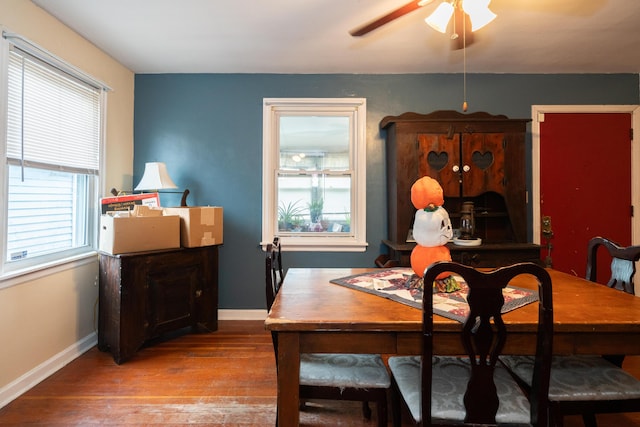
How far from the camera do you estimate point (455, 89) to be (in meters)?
3.20

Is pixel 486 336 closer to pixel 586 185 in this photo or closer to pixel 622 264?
pixel 622 264

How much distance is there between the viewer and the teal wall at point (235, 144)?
3224mm

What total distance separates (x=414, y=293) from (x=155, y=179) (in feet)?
8.04

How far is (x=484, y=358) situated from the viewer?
1.11 metres

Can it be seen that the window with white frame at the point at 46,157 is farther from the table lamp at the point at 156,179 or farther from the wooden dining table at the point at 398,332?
the wooden dining table at the point at 398,332

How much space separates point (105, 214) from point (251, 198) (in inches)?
48.5

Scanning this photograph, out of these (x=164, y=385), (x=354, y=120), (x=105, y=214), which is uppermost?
(x=354, y=120)

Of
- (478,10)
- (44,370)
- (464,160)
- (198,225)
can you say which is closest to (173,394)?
(44,370)

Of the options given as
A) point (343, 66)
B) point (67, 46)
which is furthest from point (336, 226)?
point (67, 46)

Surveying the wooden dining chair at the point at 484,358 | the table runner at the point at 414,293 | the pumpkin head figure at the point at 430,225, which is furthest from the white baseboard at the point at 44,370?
the pumpkin head figure at the point at 430,225

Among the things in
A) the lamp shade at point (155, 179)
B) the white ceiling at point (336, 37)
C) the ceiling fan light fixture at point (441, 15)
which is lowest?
the lamp shade at point (155, 179)

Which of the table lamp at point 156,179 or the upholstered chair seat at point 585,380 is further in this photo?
the table lamp at point 156,179

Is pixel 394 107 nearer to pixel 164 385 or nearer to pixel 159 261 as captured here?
pixel 159 261

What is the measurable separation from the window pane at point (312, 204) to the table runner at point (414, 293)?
1.40m
